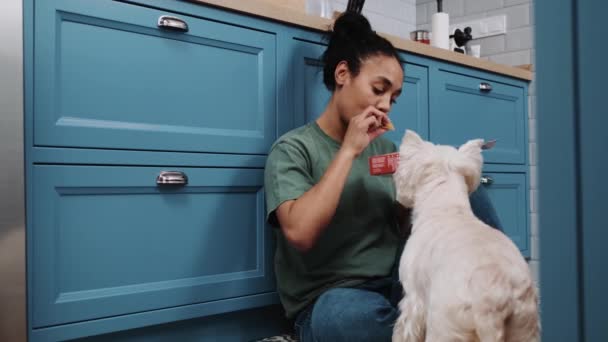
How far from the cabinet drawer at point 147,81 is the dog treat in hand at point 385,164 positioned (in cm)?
44

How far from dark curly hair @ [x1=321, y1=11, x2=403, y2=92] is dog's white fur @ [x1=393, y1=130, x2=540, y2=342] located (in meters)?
0.40

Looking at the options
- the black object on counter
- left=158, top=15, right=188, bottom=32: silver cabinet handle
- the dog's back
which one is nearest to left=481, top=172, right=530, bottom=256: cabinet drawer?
the black object on counter

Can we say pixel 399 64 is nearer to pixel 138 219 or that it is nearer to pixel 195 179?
pixel 195 179

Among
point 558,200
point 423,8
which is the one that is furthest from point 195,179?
point 423,8

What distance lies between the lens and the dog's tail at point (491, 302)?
2.60ft

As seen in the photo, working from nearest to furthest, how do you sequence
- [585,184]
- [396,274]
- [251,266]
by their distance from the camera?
[585,184], [396,274], [251,266]

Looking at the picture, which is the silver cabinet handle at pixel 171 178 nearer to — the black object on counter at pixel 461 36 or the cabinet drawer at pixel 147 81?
the cabinet drawer at pixel 147 81

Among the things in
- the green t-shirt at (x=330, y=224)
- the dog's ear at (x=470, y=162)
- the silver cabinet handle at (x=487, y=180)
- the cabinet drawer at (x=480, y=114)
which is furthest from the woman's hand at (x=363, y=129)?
Answer: the silver cabinet handle at (x=487, y=180)

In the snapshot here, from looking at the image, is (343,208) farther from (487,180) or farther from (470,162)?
(487,180)

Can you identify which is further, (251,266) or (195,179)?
(251,266)

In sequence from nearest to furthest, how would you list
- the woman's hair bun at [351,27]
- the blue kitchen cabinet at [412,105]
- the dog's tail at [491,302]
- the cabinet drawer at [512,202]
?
the dog's tail at [491,302], the woman's hair bun at [351,27], the blue kitchen cabinet at [412,105], the cabinet drawer at [512,202]

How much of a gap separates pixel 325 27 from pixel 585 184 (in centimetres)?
146

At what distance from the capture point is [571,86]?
367 millimetres

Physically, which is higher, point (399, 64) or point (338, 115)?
point (399, 64)
